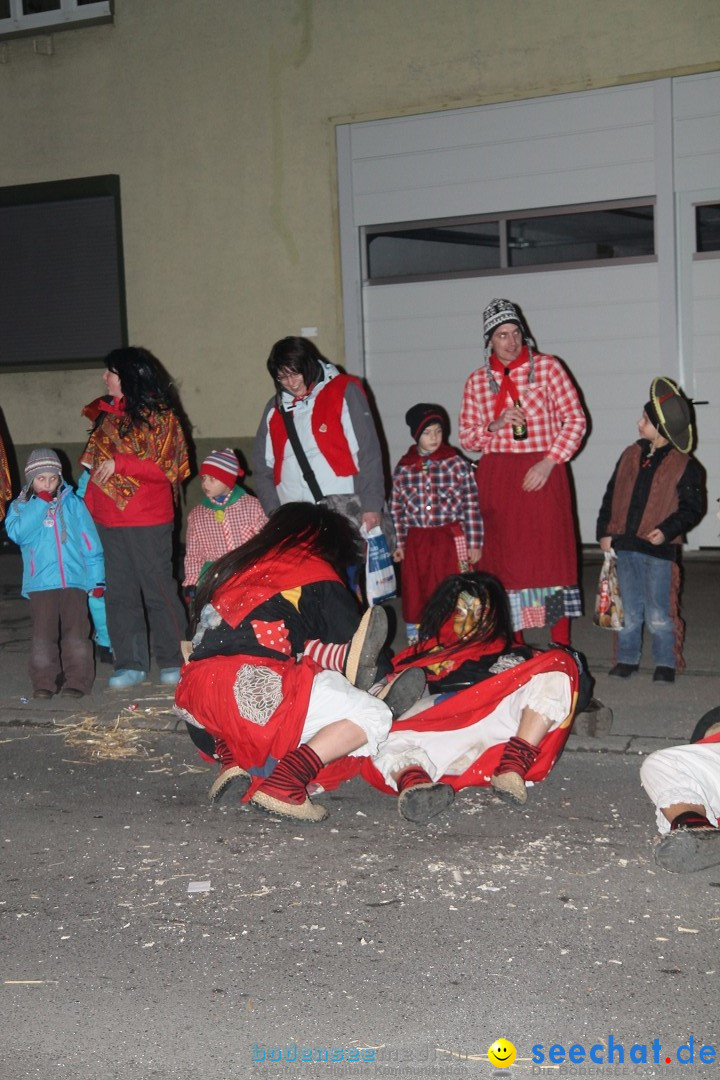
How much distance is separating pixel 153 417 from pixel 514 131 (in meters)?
5.45

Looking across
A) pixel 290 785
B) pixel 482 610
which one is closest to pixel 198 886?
pixel 290 785

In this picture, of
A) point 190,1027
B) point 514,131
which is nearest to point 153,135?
point 514,131

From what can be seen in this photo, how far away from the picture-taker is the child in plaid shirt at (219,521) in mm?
6988

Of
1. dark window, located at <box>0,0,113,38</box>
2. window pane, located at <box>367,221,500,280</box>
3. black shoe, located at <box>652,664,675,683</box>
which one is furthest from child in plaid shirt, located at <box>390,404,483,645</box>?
dark window, located at <box>0,0,113,38</box>

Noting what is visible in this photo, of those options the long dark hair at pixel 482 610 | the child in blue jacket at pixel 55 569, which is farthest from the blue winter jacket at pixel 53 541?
the long dark hair at pixel 482 610

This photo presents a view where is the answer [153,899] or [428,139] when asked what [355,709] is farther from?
[428,139]

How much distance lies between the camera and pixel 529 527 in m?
6.66

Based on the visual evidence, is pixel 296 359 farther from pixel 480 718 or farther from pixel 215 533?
pixel 480 718

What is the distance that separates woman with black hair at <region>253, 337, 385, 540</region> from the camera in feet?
22.3

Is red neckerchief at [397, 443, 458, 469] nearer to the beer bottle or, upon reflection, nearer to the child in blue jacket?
the beer bottle

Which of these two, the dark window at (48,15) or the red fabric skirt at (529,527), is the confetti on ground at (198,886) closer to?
the red fabric skirt at (529,527)

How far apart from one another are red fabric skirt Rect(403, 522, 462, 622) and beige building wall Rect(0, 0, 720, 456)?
5036 mm

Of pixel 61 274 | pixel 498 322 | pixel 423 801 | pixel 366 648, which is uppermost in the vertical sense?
pixel 61 274

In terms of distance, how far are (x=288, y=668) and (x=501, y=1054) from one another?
2038 mm
